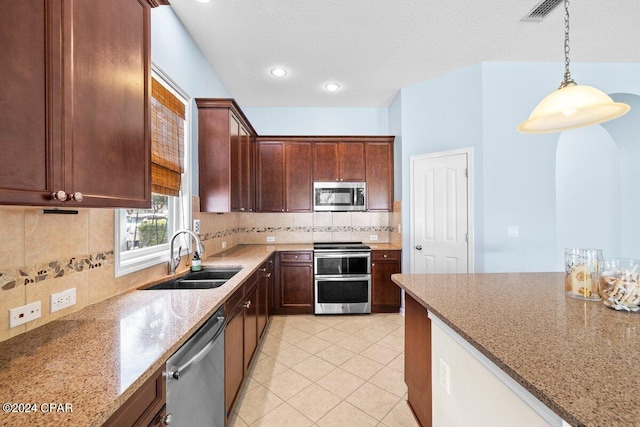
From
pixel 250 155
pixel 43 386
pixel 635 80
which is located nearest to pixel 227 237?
pixel 250 155

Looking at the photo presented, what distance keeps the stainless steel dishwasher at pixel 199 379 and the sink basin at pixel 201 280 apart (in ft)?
1.77

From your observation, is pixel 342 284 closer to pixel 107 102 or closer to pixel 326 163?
pixel 326 163

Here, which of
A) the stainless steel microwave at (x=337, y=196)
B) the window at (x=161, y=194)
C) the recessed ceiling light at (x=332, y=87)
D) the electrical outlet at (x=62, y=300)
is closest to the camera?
the electrical outlet at (x=62, y=300)

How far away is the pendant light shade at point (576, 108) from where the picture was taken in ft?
4.56

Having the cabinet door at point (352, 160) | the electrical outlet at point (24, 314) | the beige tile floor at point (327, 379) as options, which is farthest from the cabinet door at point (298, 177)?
the electrical outlet at point (24, 314)

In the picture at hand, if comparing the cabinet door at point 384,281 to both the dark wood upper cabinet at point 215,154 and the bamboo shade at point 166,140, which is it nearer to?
the dark wood upper cabinet at point 215,154

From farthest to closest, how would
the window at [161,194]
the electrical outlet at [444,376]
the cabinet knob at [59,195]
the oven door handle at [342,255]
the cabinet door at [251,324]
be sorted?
the oven door handle at [342,255] → the cabinet door at [251,324] → the window at [161,194] → the electrical outlet at [444,376] → the cabinet knob at [59,195]

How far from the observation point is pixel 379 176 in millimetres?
3988

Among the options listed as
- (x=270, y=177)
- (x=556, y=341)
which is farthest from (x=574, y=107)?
(x=270, y=177)

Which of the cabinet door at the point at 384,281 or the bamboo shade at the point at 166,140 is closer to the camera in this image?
the bamboo shade at the point at 166,140

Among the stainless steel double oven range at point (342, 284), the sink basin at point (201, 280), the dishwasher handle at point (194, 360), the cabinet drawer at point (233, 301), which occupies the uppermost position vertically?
the sink basin at point (201, 280)

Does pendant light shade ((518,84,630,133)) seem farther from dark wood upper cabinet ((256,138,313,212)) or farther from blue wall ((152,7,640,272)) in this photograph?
dark wood upper cabinet ((256,138,313,212))

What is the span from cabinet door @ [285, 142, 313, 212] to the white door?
4.76 ft

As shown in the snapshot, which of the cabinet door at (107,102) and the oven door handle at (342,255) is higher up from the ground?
the cabinet door at (107,102)
